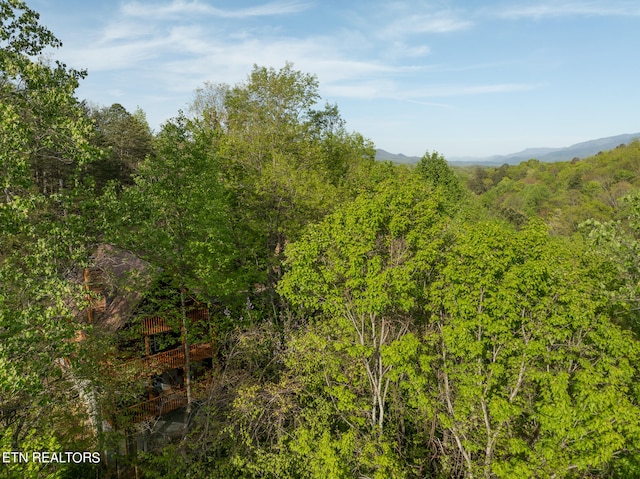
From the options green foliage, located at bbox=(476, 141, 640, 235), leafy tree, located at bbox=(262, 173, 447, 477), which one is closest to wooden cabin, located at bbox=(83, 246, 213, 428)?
leafy tree, located at bbox=(262, 173, 447, 477)

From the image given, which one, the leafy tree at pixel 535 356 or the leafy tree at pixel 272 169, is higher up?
the leafy tree at pixel 272 169

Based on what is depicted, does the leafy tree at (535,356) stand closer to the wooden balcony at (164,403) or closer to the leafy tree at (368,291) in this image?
the leafy tree at (368,291)

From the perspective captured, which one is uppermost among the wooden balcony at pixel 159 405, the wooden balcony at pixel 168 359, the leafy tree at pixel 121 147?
the leafy tree at pixel 121 147

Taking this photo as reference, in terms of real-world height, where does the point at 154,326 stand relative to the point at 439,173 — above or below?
below

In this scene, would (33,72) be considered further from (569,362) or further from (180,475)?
(569,362)

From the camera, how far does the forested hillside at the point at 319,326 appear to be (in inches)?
345

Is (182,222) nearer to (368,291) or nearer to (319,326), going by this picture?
(319,326)

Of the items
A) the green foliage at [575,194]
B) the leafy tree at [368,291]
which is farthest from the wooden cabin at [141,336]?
the green foliage at [575,194]

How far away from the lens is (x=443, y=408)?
12.6m

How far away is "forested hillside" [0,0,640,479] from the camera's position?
28.8 ft

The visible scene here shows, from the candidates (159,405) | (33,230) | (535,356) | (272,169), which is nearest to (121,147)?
(272,169)

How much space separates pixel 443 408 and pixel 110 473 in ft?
42.0

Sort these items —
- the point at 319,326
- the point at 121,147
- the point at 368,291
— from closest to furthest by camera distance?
the point at 368,291 < the point at 319,326 < the point at 121,147

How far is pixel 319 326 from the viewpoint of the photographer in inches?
637
